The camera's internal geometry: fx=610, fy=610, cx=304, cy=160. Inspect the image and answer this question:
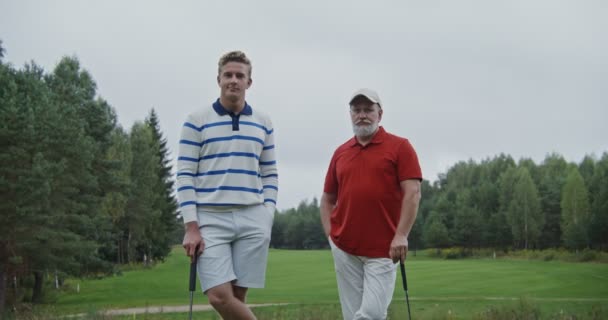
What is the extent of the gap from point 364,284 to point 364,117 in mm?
1270

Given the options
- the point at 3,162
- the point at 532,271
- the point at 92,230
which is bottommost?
the point at 532,271

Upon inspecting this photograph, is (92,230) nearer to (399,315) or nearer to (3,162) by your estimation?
(3,162)

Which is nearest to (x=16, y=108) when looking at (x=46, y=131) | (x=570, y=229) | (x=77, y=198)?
(x=46, y=131)

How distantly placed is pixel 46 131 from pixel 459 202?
6396cm

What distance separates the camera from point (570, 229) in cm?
6006

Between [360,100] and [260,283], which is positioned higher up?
[360,100]

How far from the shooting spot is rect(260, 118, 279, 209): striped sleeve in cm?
449

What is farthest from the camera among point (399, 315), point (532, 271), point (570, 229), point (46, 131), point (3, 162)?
point (570, 229)

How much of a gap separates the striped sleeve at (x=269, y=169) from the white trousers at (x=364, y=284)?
0.69m

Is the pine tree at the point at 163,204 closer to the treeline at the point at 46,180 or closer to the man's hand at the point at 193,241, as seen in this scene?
the treeline at the point at 46,180

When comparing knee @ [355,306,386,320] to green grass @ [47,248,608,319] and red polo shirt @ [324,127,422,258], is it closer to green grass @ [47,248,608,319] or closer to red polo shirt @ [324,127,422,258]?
red polo shirt @ [324,127,422,258]

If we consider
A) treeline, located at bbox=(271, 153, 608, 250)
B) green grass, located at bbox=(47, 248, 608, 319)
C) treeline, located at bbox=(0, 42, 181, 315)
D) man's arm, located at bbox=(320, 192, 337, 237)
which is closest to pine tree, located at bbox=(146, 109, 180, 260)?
green grass, located at bbox=(47, 248, 608, 319)

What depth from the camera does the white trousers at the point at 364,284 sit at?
4.36 meters

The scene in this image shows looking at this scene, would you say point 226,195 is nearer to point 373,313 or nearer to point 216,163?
point 216,163
